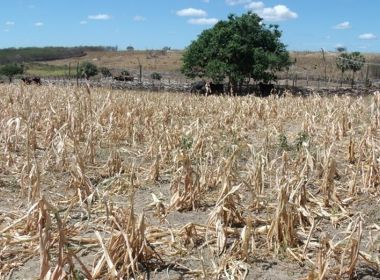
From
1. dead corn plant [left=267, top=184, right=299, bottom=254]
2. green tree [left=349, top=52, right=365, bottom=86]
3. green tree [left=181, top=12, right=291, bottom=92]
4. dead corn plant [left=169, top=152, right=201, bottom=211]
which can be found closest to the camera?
dead corn plant [left=267, top=184, right=299, bottom=254]

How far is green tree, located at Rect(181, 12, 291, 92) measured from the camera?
28.2 meters

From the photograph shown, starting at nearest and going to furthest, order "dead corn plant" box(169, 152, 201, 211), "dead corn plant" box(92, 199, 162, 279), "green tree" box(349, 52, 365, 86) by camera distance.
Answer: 1. "dead corn plant" box(92, 199, 162, 279)
2. "dead corn plant" box(169, 152, 201, 211)
3. "green tree" box(349, 52, 365, 86)

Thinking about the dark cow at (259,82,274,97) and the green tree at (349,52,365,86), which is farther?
the green tree at (349,52,365,86)

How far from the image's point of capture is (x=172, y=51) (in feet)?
346

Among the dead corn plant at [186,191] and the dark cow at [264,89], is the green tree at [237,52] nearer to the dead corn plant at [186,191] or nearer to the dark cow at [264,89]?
the dark cow at [264,89]

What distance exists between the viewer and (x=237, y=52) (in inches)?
1121

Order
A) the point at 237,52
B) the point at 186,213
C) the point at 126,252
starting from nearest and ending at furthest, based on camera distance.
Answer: the point at 126,252 → the point at 186,213 → the point at 237,52

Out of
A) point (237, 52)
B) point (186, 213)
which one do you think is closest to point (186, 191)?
point (186, 213)

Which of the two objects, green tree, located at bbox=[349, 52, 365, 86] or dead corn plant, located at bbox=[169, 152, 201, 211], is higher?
green tree, located at bbox=[349, 52, 365, 86]

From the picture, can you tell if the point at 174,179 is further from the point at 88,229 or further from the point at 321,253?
the point at 321,253

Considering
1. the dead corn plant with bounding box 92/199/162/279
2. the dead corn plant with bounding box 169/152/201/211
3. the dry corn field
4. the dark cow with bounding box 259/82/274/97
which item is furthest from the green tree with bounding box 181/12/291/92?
the dead corn plant with bounding box 92/199/162/279

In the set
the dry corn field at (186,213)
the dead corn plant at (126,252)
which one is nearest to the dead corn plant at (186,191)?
the dry corn field at (186,213)

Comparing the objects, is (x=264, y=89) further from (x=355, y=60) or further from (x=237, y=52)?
(x=355, y=60)

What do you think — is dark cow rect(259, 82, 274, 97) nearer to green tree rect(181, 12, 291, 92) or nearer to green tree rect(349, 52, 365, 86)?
green tree rect(181, 12, 291, 92)
